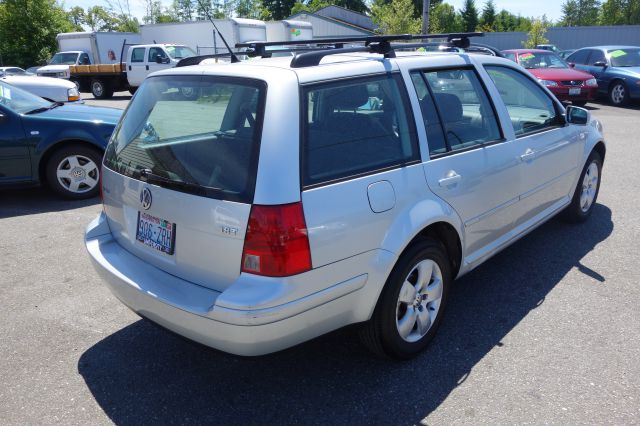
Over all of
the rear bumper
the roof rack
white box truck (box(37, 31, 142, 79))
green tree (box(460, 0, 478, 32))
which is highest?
green tree (box(460, 0, 478, 32))

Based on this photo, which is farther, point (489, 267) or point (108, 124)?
point (108, 124)

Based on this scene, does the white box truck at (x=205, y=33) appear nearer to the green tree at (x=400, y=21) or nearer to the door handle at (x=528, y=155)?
the green tree at (x=400, y=21)

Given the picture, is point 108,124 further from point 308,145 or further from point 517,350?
point 517,350

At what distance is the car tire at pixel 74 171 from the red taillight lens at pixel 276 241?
16.1 ft

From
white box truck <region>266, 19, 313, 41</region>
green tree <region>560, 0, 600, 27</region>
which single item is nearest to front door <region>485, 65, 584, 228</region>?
white box truck <region>266, 19, 313, 41</region>

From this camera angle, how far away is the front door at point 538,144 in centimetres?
391

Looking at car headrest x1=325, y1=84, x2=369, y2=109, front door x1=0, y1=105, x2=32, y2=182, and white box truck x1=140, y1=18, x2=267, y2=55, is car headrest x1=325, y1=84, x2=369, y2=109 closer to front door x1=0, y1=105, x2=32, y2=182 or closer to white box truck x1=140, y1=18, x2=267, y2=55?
front door x1=0, y1=105, x2=32, y2=182

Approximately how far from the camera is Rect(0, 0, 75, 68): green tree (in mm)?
35344

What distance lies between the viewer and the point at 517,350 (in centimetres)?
316

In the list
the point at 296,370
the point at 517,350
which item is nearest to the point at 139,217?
the point at 296,370

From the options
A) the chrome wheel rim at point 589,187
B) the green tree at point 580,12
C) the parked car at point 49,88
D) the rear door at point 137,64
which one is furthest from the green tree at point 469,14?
the chrome wheel rim at point 589,187

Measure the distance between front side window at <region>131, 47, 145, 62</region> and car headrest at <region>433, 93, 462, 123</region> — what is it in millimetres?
19298

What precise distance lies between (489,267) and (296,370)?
2.05 metres

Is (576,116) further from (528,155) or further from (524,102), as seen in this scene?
(528,155)
